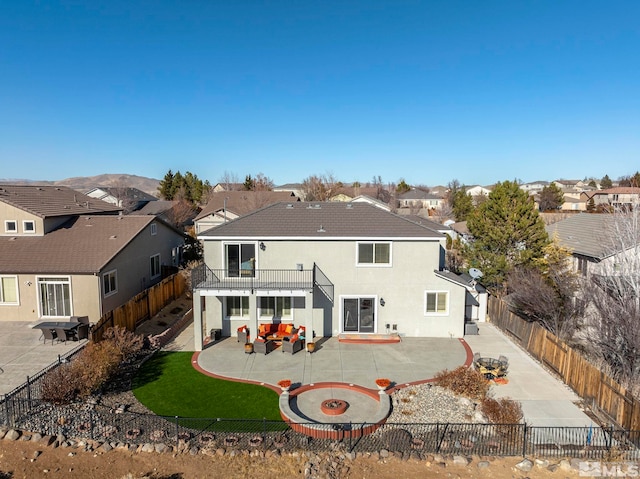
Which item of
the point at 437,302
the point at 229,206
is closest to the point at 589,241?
the point at 437,302

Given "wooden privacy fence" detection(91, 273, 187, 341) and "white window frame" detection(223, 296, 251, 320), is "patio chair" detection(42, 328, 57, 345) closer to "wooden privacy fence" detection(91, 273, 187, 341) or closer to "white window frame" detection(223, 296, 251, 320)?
"wooden privacy fence" detection(91, 273, 187, 341)

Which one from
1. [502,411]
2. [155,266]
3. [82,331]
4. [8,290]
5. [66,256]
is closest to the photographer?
[502,411]

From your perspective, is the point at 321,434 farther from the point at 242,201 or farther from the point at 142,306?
the point at 242,201

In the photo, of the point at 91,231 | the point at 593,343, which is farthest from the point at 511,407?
the point at 91,231

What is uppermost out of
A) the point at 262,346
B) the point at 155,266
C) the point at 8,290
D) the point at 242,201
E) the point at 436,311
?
the point at 242,201

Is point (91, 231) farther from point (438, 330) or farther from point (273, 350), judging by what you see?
point (438, 330)

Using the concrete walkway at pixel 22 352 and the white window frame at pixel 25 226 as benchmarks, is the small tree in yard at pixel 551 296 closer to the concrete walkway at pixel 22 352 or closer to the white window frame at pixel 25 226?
the concrete walkway at pixel 22 352
